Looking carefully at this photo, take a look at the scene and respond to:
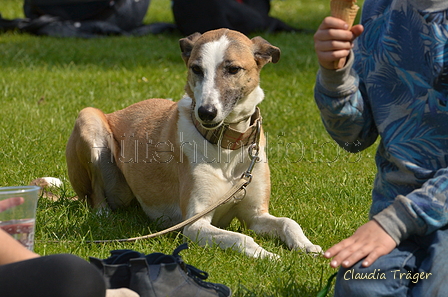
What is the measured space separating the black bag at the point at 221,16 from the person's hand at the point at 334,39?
8.23 metres

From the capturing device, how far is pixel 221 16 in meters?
10.4

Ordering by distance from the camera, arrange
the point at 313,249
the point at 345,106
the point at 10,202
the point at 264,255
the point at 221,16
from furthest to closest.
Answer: the point at 221,16 → the point at 313,249 → the point at 264,255 → the point at 345,106 → the point at 10,202

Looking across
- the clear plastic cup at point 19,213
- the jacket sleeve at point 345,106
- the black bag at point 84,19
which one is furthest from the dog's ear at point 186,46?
the black bag at point 84,19

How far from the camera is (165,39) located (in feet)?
36.1

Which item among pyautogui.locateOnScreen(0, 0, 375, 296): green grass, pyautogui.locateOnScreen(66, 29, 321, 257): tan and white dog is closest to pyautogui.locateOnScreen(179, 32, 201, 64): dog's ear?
pyautogui.locateOnScreen(66, 29, 321, 257): tan and white dog

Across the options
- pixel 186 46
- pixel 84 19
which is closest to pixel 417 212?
pixel 186 46

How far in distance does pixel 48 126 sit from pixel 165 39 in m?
5.43

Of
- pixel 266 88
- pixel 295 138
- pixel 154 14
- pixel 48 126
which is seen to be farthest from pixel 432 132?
pixel 154 14

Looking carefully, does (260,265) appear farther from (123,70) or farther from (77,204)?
(123,70)

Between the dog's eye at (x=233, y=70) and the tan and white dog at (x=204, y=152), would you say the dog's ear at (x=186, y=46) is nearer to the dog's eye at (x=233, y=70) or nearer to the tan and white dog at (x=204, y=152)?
the tan and white dog at (x=204, y=152)

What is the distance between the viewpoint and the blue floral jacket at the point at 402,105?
2242 mm

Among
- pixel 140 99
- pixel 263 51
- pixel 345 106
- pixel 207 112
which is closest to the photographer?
pixel 345 106

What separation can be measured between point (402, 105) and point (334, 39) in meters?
0.50

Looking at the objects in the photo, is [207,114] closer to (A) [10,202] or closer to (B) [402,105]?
(B) [402,105]
